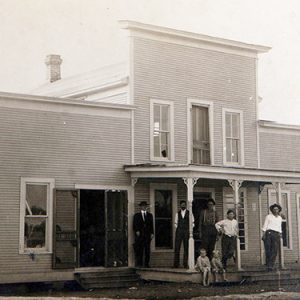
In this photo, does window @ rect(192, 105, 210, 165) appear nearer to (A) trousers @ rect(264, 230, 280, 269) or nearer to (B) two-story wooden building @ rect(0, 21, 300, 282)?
(B) two-story wooden building @ rect(0, 21, 300, 282)

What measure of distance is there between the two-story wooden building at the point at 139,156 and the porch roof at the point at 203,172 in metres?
0.03

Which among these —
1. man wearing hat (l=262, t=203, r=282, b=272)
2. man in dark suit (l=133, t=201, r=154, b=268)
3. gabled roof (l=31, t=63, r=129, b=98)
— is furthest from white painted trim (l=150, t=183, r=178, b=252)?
gabled roof (l=31, t=63, r=129, b=98)

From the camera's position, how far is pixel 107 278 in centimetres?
1769

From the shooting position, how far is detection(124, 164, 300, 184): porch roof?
17.7 meters

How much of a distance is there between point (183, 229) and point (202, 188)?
2.83 meters

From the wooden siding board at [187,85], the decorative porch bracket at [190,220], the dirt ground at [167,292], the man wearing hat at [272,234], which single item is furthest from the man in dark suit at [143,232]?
the man wearing hat at [272,234]

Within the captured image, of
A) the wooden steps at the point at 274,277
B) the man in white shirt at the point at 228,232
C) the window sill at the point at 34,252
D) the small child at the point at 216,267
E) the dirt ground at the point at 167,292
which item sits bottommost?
the dirt ground at the point at 167,292

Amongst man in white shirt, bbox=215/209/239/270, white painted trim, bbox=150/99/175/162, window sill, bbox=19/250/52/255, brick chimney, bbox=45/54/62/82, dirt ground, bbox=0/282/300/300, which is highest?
brick chimney, bbox=45/54/62/82

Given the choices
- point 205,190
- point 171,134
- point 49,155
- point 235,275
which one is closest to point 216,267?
point 235,275

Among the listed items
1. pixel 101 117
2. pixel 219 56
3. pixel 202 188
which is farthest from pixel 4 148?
pixel 219 56

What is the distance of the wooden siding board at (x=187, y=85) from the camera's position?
19.5 metres

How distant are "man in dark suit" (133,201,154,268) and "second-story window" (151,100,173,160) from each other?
1922mm

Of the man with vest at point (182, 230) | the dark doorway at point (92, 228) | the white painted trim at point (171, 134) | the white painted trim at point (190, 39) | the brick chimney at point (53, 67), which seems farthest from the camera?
the brick chimney at point (53, 67)

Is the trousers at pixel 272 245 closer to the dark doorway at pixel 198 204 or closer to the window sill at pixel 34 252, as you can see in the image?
the dark doorway at pixel 198 204
